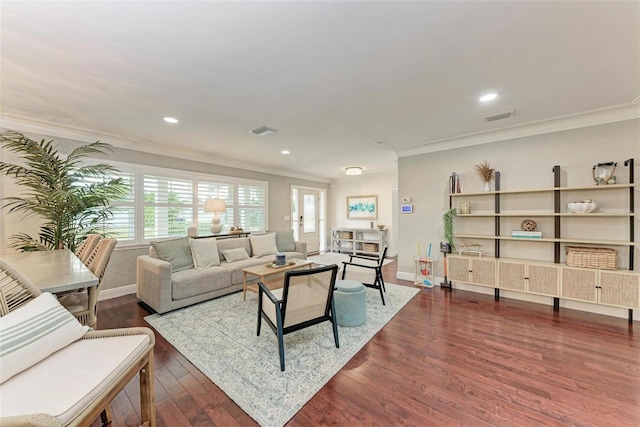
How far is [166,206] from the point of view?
4543mm

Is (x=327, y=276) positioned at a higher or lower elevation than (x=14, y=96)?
lower

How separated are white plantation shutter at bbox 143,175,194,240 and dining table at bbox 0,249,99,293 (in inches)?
84.4

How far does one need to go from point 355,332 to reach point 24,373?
7.85ft

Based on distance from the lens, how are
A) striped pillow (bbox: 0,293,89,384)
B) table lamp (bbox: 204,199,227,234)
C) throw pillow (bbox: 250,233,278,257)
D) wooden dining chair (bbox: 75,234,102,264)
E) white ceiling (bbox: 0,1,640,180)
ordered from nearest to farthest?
striped pillow (bbox: 0,293,89,384)
white ceiling (bbox: 0,1,640,180)
wooden dining chair (bbox: 75,234,102,264)
table lamp (bbox: 204,199,227,234)
throw pillow (bbox: 250,233,278,257)

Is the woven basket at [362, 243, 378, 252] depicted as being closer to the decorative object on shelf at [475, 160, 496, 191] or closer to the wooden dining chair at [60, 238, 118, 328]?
the decorative object on shelf at [475, 160, 496, 191]

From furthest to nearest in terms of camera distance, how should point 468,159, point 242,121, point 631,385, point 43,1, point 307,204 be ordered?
point 307,204, point 468,159, point 242,121, point 631,385, point 43,1

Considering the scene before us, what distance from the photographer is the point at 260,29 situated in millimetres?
1646

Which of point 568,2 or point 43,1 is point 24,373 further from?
point 568,2

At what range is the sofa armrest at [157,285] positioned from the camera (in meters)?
3.11

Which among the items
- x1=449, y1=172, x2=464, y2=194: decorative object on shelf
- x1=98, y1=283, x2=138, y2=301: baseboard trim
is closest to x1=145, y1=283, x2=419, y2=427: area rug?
x1=98, y1=283, x2=138, y2=301: baseboard trim

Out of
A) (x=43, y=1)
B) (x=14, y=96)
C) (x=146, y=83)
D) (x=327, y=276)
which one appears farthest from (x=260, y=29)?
(x=14, y=96)

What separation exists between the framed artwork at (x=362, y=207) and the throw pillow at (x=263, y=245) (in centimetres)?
355

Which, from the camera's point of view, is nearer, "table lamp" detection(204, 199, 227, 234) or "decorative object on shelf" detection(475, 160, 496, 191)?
"decorative object on shelf" detection(475, 160, 496, 191)

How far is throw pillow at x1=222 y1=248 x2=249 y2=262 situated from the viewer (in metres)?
4.33
